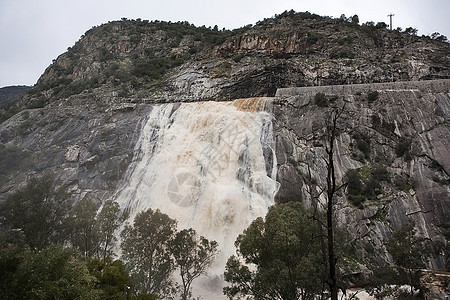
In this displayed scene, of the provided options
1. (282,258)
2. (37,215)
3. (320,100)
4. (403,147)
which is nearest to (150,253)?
(282,258)

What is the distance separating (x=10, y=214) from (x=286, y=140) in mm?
22531

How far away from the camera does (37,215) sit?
21.6m

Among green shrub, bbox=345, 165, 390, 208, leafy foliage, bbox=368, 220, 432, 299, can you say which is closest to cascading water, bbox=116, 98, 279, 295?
green shrub, bbox=345, 165, 390, 208

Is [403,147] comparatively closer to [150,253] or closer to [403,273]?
[403,273]

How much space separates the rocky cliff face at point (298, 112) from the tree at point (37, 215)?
644cm

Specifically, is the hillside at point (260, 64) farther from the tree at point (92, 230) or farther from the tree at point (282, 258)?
the tree at point (282, 258)

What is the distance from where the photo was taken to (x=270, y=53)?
4825cm

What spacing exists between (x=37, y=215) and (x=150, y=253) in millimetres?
8742

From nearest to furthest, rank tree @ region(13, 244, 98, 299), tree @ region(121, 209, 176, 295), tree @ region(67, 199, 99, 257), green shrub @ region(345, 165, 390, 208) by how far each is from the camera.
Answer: tree @ region(13, 244, 98, 299)
tree @ region(121, 209, 176, 295)
tree @ region(67, 199, 99, 257)
green shrub @ region(345, 165, 390, 208)

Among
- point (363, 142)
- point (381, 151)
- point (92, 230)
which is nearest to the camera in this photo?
point (92, 230)

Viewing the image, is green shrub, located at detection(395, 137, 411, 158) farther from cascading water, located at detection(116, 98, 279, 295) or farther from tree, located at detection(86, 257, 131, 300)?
tree, located at detection(86, 257, 131, 300)

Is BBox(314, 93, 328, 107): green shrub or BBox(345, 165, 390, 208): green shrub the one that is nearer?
BBox(345, 165, 390, 208): green shrub

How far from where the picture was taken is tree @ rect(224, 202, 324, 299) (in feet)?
42.5

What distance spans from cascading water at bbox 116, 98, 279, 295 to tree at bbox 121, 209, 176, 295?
133 inches
